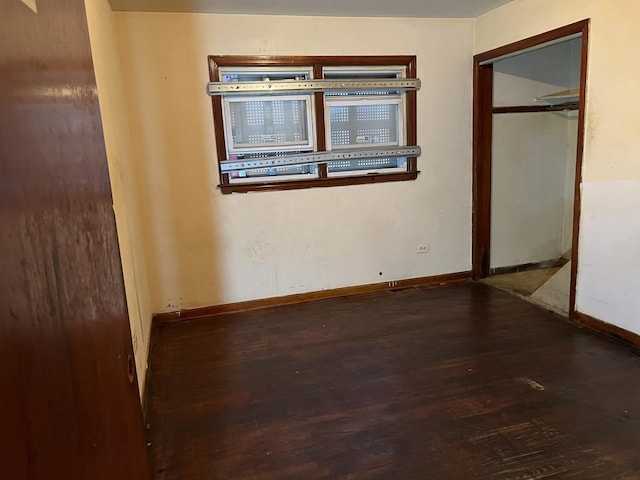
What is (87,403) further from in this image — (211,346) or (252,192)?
(252,192)

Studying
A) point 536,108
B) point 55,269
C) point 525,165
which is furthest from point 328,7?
point 55,269

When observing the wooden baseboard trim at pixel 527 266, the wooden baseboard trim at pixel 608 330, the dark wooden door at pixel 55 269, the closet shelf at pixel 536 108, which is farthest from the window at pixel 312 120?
the dark wooden door at pixel 55 269

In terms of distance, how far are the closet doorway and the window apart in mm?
755

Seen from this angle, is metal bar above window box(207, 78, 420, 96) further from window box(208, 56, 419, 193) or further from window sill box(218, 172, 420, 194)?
window sill box(218, 172, 420, 194)

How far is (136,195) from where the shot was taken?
3.37m

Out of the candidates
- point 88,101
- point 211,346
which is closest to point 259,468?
point 211,346

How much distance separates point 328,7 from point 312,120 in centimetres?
86

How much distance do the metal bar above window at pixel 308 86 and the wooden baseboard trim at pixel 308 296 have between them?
173cm

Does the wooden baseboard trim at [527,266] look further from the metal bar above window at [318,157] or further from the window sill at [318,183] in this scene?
the metal bar above window at [318,157]

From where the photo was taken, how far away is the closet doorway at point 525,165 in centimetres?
418

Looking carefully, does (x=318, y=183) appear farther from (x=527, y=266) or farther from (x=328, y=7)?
(x=527, y=266)

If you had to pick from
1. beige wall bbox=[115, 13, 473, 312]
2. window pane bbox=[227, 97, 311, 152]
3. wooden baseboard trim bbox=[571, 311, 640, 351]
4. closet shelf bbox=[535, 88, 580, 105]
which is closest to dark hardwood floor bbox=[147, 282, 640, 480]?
wooden baseboard trim bbox=[571, 311, 640, 351]

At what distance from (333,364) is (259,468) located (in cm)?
99

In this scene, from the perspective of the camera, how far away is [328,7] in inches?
135
